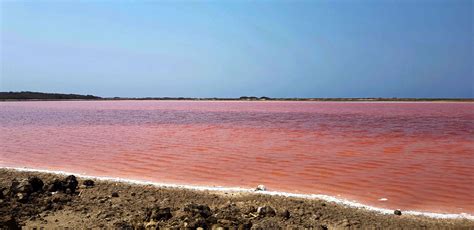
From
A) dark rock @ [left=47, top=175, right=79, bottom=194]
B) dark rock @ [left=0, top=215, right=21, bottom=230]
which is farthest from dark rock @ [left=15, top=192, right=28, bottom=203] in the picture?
dark rock @ [left=0, top=215, right=21, bottom=230]

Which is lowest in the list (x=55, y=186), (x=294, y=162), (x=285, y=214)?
(x=294, y=162)

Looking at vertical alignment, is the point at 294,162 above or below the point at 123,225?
below

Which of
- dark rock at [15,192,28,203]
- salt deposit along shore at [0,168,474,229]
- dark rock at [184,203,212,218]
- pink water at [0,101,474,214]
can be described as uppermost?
dark rock at [184,203,212,218]

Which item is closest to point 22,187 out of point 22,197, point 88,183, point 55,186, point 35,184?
point 35,184

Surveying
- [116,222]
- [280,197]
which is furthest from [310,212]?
[116,222]

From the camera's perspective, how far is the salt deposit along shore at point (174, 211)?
500 cm

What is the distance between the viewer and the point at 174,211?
546 cm

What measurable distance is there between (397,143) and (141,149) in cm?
935

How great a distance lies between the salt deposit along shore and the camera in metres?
5.00

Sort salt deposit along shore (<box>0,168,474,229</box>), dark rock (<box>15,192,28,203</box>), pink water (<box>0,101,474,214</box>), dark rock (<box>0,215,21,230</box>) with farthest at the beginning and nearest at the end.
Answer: pink water (<box>0,101,474,214</box>) → dark rock (<box>15,192,28,203</box>) → salt deposit along shore (<box>0,168,474,229</box>) → dark rock (<box>0,215,21,230</box>)

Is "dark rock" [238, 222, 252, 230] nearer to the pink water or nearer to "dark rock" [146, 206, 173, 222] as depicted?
"dark rock" [146, 206, 173, 222]

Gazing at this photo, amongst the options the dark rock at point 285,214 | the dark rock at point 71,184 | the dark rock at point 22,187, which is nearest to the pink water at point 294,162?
the dark rock at point 71,184

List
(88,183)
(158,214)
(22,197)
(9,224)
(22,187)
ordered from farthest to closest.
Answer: (88,183) < (22,187) < (22,197) < (158,214) < (9,224)

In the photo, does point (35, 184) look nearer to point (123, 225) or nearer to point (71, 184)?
point (71, 184)
